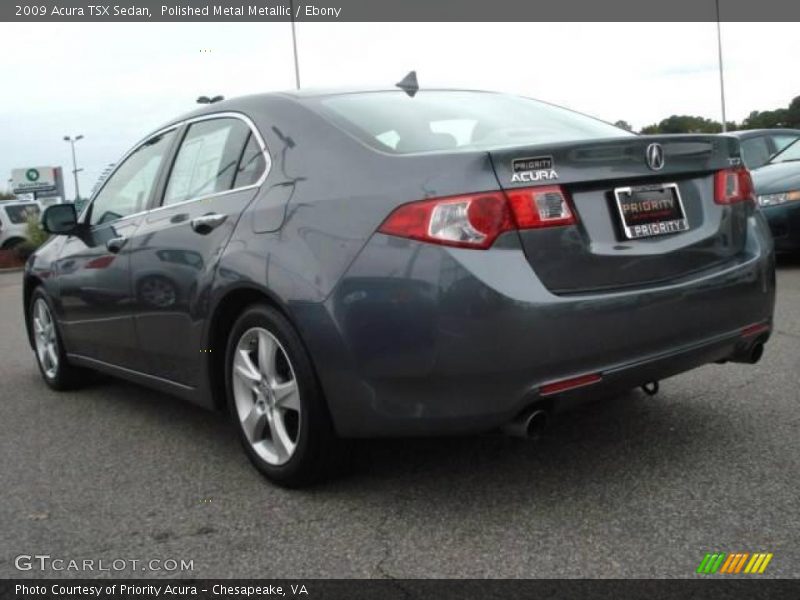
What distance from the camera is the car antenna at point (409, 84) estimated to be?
3.76 metres

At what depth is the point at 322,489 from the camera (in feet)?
10.6

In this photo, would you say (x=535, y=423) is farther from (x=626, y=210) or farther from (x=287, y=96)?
(x=287, y=96)

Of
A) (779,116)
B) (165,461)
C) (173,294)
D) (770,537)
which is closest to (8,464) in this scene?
(165,461)

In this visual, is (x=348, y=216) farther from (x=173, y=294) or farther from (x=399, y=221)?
(x=173, y=294)

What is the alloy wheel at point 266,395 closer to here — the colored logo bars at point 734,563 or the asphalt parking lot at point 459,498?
the asphalt parking lot at point 459,498

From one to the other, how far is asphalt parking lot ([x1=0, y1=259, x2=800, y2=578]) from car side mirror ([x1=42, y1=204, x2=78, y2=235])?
1.16 m

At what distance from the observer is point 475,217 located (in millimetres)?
2691

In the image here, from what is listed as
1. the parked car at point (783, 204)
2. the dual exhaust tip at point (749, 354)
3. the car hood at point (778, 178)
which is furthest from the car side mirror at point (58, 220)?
the car hood at point (778, 178)

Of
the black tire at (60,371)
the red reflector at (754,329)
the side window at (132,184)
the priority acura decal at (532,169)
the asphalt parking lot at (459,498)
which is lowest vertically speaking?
the black tire at (60,371)

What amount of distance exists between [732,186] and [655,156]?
0.47m

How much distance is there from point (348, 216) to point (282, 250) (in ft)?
1.06

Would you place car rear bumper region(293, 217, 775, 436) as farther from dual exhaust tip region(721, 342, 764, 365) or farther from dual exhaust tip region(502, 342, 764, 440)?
dual exhaust tip region(721, 342, 764, 365)

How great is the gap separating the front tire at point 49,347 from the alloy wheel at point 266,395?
231cm

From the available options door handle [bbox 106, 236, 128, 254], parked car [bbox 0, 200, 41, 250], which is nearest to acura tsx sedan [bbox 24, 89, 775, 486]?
door handle [bbox 106, 236, 128, 254]
